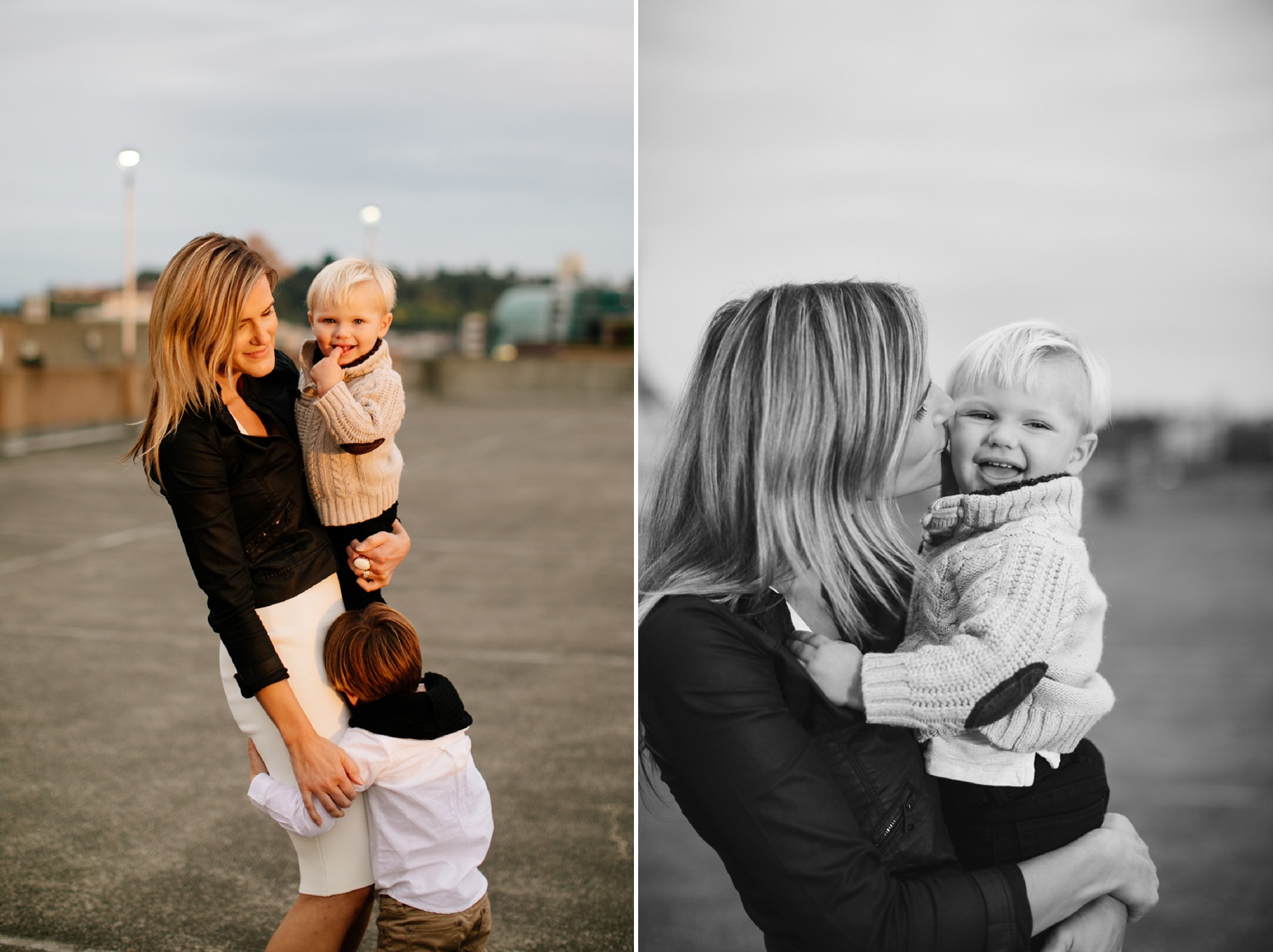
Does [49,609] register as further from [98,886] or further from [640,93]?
[640,93]

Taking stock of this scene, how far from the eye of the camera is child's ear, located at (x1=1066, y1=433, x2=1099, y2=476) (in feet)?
6.95

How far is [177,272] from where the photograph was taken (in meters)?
2.05

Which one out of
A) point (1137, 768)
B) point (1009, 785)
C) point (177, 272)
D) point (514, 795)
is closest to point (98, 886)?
point (514, 795)

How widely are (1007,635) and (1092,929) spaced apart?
614 millimetres

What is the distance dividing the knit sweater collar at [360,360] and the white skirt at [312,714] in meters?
0.40

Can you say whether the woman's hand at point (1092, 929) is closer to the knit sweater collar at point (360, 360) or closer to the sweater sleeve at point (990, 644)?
the sweater sleeve at point (990, 644)

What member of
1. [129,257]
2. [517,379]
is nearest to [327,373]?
[129,257]

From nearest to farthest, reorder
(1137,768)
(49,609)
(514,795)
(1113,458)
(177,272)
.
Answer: (177,272)
(1113,458)
(1137,768)
(514,795)
(49,609)

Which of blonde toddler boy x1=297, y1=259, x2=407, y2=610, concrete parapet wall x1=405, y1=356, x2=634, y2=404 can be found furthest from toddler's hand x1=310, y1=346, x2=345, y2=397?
concrete parapet wall x1=405, y1=356, x2=634, y2=404

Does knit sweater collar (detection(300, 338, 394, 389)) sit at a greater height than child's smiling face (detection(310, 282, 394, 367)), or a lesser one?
lesser

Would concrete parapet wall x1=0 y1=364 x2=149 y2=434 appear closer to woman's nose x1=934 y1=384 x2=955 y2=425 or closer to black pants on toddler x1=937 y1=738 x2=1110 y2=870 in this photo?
woman's nose x1=934 y1=384 x2=955 y2=425

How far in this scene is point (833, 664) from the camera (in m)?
2.17

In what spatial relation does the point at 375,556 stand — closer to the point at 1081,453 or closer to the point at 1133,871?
the point at 1081,453

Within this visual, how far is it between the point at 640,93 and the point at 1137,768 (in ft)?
7.44
